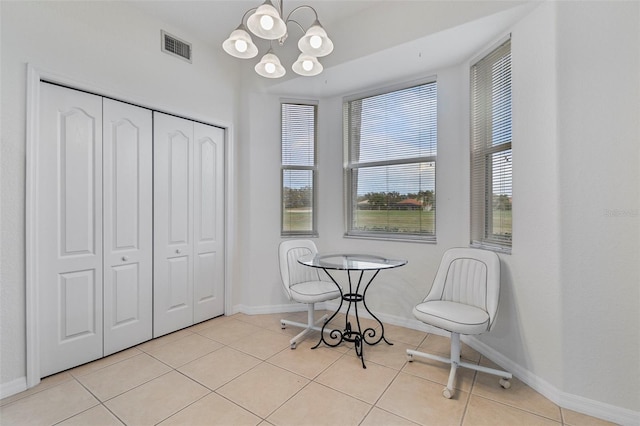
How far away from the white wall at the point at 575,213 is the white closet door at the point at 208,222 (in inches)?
112

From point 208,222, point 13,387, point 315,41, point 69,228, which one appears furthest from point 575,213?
point 13,387

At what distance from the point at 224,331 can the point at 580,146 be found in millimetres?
3332

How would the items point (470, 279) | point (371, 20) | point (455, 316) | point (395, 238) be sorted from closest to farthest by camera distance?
point (455, 316), point (470, 279), point (371, 20), point (395, 238)

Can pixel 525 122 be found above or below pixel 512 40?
below

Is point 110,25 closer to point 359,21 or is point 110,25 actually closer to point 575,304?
point 359,21

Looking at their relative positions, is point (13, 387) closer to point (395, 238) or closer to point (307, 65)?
point (307, 65)

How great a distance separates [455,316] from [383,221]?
149 cm

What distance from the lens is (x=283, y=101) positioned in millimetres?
3641

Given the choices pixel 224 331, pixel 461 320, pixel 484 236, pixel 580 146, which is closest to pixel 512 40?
pixel 580 146

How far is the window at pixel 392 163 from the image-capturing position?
Answer: 312 cm

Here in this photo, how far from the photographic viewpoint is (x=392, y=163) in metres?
3.33

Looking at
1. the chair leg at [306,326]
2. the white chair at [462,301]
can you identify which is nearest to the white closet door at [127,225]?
the chair leg at [306,326]

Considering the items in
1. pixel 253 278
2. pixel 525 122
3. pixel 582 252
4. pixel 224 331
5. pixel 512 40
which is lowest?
pixel 224 331

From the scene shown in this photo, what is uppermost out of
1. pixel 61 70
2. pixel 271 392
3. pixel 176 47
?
pixel 176 47
